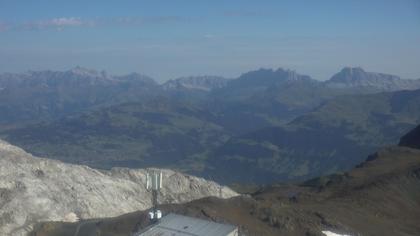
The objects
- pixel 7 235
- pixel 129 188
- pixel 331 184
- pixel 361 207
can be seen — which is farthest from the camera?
pixel 331 184

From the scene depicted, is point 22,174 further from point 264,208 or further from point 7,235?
point 264,208

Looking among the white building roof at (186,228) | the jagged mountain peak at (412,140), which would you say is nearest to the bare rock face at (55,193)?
the white building roof at (186,228)

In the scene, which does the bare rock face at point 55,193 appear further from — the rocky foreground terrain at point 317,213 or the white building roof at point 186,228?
the white building roof at point 186,228

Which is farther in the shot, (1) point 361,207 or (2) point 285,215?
(1) point 361,207

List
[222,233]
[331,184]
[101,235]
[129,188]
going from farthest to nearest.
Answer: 1. [331,184]
2. [129,188]
3. [101,235]
4. [222,233]

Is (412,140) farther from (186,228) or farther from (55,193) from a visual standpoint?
(186,228)

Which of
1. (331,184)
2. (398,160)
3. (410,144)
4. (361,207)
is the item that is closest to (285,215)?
(361,207)
